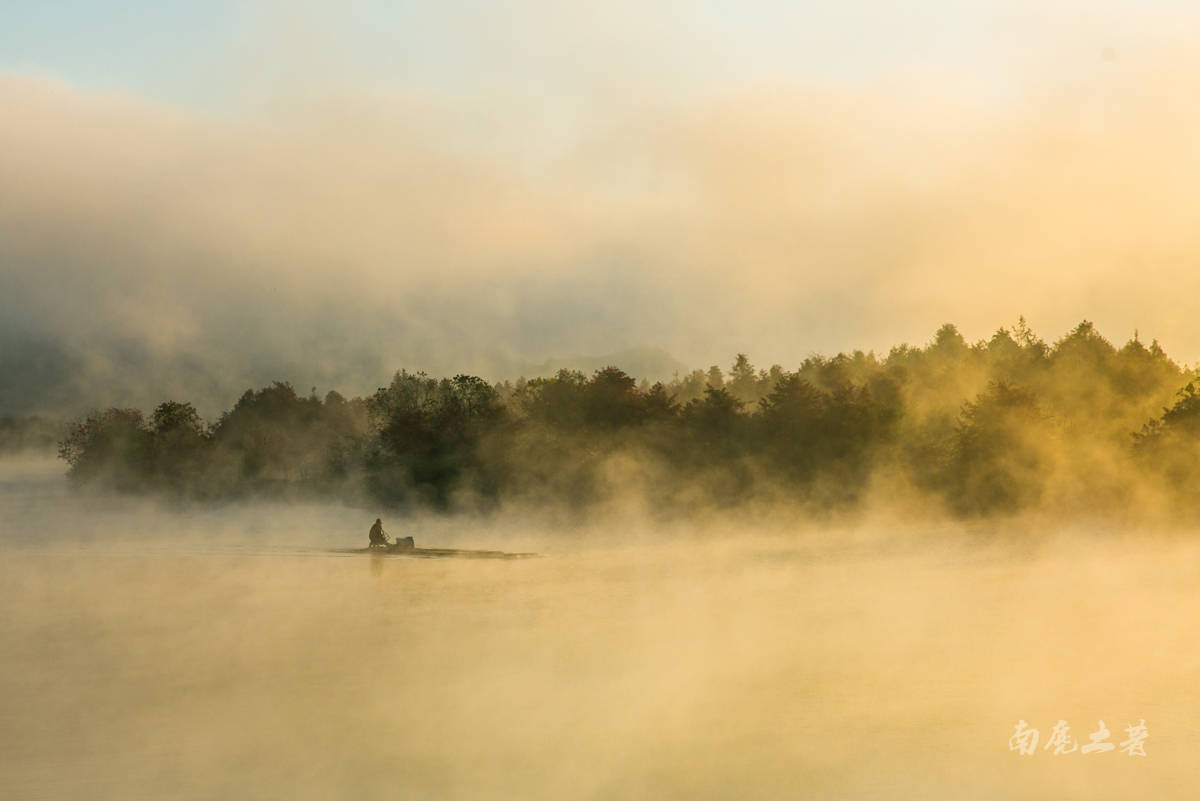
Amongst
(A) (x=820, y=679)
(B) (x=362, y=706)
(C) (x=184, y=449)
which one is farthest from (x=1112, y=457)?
(C) (x=184, y=449)

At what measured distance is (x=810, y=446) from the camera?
5803 cm

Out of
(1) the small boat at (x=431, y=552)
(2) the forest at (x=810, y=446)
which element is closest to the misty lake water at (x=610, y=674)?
(1) the small boat at (x=431, y=552)

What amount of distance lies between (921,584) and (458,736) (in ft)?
65.5

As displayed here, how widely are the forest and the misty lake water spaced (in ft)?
35.1

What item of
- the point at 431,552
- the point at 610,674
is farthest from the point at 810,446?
the point at 610,674

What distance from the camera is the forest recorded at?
2153 inches

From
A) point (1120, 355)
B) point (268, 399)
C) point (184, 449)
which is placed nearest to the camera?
point (1120, 355)

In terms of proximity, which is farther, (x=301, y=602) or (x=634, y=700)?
(x=301, y=602)

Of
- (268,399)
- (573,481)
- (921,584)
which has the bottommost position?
(921,584)

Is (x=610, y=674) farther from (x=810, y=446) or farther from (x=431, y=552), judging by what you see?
(x=810, y=446)

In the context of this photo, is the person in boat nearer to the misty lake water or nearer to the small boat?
the small boat

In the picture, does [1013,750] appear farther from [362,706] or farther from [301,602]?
[301,602]

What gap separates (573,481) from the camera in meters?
59.8

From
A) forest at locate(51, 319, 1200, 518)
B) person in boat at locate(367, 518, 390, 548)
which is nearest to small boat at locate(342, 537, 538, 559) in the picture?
person in boat at locate(367, 518, 390, 548)
